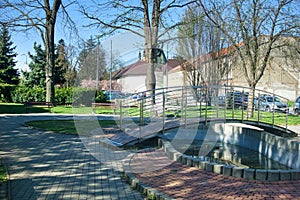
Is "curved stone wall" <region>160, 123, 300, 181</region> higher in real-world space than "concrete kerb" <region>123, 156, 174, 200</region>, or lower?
higher

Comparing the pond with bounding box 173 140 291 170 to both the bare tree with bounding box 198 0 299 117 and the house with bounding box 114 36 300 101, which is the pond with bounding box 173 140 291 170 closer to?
the bare tree with bounding box 198 0 299 117

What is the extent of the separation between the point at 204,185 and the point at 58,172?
2.85m

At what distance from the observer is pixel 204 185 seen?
483 cm

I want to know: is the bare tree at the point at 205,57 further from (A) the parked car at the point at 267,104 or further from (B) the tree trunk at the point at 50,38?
(B) the tree trunk at the point at 50,38

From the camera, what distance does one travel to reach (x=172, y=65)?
115 ft

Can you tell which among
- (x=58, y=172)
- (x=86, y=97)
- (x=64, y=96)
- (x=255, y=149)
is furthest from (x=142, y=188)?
(x=64, y=96)

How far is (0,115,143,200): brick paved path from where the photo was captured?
4.66 m

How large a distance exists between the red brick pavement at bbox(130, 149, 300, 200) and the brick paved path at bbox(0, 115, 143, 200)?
50 centimetres

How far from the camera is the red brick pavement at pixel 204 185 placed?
4.41 meters

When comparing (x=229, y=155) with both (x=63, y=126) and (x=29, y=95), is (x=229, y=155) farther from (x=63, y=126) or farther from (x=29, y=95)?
(x=29, y=95)

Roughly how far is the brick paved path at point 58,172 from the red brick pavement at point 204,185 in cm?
50

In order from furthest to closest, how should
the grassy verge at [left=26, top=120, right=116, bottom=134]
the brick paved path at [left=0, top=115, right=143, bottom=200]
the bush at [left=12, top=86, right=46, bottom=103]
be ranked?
the bush at [left=12, top=86, right=46, bottom=103], the grassy verge at [left=26, top=120, right=116, bottom=134], the brick paved path at [left=0, top=115, right=143, bottom=200]

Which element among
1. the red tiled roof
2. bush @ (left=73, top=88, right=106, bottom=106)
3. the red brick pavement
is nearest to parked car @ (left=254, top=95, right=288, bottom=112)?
the red brick pavement

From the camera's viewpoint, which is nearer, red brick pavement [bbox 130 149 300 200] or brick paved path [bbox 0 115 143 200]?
red brick pavement [bbox 130 149 300 200]
